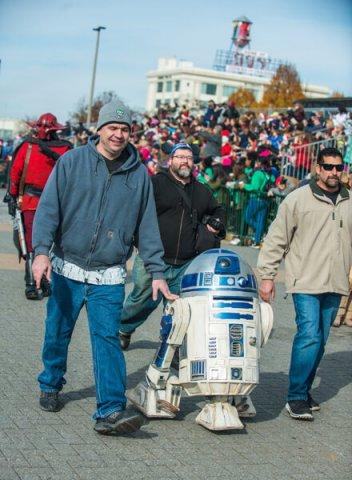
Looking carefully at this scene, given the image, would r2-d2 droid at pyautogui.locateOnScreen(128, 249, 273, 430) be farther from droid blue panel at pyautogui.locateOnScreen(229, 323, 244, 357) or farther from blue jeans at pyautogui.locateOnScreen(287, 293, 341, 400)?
blue jeans at pyautogui.locateOnScreen(287, 293, 341, 400)

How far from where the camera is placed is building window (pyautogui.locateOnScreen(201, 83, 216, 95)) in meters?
131

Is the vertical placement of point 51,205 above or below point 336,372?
above

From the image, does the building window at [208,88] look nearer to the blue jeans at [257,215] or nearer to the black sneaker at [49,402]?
the blue jeans at [257,215]

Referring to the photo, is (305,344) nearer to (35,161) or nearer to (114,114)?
(114,114)

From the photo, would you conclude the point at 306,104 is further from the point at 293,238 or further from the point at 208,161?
the point at 293,238

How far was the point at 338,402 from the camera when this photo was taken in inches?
293

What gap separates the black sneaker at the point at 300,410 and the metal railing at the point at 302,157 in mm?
13976

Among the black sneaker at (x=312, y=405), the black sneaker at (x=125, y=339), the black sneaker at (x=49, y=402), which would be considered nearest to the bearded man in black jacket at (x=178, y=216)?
the black sneaker at (x=125, y=339)

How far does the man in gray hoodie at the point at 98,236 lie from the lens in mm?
6020

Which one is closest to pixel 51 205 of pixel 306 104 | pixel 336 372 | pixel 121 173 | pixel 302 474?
pixel 121 173

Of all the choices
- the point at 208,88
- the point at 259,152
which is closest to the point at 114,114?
the point at 259,152

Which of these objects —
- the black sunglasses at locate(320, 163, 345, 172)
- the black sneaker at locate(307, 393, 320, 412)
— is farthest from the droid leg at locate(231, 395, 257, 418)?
the black sunglasses at locate(320, 163, 345, 172)

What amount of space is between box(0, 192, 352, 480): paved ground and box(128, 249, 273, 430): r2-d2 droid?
0.87ft

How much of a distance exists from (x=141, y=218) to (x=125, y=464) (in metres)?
1.63
